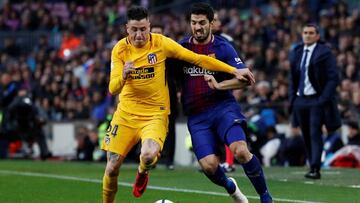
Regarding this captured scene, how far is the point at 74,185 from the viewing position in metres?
16.0

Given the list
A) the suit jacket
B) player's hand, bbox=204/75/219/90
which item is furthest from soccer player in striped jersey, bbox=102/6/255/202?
the suit jacket

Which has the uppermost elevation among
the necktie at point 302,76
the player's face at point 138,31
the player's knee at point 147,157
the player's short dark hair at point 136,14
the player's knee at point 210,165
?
the player's short dark hair at point 136,14

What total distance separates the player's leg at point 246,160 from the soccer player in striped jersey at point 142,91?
1.98 ft

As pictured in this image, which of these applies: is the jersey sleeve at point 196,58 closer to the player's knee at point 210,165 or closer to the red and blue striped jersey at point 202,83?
the red and blue striped jersey at point 202,83

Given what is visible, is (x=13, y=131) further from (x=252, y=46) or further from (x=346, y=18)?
(x=346, y=18)

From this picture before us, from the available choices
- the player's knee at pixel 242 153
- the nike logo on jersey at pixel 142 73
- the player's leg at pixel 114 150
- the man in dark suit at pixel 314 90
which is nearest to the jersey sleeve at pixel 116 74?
the nike logo on jersey at pixel 142 73

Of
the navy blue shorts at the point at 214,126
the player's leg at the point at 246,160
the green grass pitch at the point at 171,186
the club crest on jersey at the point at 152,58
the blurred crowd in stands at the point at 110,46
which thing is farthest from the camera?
the blurred crowd in stands at the point at 110,46

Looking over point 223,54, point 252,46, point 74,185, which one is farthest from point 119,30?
point 223,54

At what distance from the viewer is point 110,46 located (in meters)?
31.7

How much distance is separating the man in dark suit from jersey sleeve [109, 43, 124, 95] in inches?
203

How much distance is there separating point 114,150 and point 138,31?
1.25 metres

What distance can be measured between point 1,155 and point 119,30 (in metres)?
8.03

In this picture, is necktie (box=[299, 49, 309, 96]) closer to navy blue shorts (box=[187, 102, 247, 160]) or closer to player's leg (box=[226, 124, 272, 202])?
navy blue shorts (box=[187, 102, 247, 160])

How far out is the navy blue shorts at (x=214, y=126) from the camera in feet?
38.6
